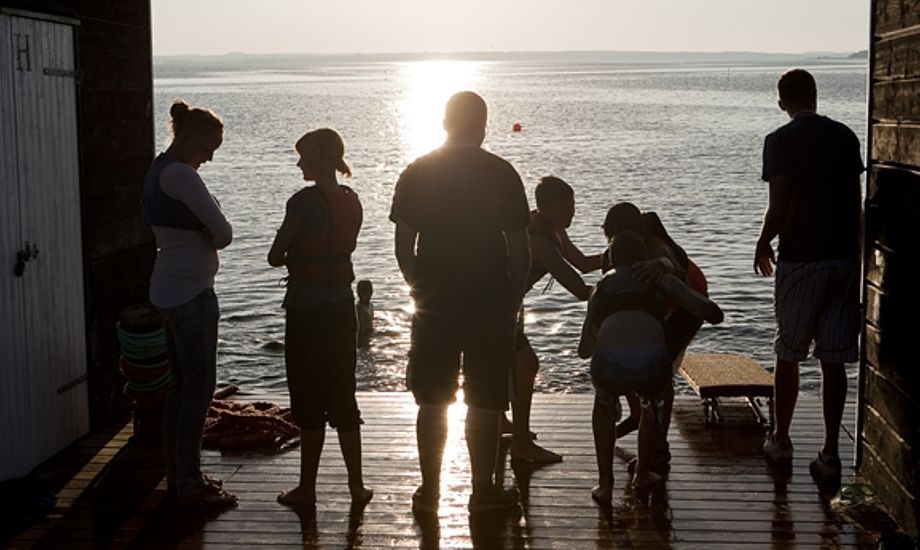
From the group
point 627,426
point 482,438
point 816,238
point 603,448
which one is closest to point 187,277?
point 482,438

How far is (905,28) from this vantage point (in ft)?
Answer: 19.6

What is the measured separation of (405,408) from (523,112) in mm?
73818

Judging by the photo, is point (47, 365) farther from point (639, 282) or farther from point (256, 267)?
point (256, 267)

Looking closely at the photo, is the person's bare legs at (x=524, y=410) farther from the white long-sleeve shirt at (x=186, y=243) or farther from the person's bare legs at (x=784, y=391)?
the white long-sleeve shirt at (x=186, y=243)

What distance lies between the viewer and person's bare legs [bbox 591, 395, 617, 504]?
20.3 ft

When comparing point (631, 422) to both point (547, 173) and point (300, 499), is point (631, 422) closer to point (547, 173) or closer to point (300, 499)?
point (300, 499)

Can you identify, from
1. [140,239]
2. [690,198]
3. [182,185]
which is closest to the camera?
[182,185]

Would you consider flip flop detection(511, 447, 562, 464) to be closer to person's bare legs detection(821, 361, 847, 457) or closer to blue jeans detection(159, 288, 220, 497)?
person's bare legs detection(821, 361, 847, 457)

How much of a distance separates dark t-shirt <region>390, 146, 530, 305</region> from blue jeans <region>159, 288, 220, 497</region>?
3.51 feet

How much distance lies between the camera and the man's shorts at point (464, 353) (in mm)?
5855

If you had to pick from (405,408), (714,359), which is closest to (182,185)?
(405,408)

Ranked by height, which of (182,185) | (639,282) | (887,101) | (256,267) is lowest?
(256,267)

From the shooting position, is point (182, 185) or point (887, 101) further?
point (887, 101)

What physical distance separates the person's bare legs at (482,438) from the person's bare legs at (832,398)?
177 centimetres
